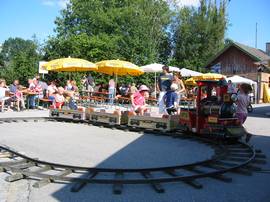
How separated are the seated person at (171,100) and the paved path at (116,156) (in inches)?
63.5

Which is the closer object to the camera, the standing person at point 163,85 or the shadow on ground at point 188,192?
the shadow on ground at point 188,192

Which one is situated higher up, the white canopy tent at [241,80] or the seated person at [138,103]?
Answer: the white canopy tent at [241,80]

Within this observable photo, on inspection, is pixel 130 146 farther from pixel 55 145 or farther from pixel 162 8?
pixel 162 8

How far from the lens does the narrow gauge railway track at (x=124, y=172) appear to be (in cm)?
612

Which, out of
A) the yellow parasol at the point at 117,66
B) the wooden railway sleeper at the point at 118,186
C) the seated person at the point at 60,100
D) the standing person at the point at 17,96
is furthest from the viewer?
the yellow parasol at the point at 117,66

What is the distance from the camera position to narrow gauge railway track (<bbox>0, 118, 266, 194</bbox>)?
6.12m

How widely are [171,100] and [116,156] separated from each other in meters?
4.77

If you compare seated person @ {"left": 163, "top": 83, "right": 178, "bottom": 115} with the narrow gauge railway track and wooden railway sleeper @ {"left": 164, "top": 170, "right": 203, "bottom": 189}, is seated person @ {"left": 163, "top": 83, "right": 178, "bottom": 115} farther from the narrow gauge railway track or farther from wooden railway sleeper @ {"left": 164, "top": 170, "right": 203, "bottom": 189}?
wooden railway sleeper @ {"left": 164, "top": 170, "right": 203, "bottom": 189}

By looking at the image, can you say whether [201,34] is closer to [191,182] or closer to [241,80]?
[241,80]

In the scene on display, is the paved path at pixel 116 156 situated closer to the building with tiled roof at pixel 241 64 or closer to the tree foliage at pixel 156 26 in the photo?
the building with tiled roof at pixel 241 64

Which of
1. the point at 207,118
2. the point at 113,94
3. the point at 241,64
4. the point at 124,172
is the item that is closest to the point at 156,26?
the point at 241,64

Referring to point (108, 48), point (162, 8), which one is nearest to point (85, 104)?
point (108, 48)

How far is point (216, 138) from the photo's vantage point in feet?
34.7

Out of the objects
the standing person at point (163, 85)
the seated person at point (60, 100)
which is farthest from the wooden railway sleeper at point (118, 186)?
the seated person at point (60, 100)
